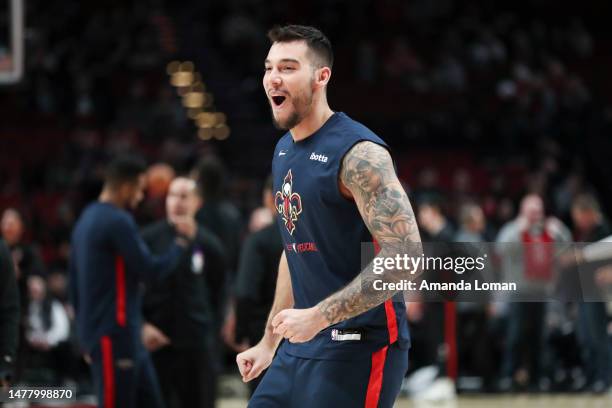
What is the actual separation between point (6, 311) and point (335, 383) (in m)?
1.92

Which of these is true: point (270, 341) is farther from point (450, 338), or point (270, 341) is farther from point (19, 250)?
point (450, 338)

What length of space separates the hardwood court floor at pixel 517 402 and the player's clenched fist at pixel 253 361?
637cm

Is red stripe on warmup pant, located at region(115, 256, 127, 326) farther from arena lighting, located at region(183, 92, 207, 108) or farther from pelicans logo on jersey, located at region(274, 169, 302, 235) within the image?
arena lighting, located at region(183, 92, 207, 108)

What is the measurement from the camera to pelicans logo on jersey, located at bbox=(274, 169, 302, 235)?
4.06 m

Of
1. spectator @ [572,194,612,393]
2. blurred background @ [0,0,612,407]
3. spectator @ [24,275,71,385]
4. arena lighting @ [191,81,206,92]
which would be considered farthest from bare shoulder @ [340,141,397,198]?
arena lighting @ [191,81,206,92]

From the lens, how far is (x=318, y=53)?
4105mm

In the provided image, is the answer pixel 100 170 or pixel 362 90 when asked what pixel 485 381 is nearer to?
pixel 100 170

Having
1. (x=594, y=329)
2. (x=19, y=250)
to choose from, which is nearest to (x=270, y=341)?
(x=19, y=250)

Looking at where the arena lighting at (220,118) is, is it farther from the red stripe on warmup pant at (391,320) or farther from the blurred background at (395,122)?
the red stripe on warmup pant at (391,320)

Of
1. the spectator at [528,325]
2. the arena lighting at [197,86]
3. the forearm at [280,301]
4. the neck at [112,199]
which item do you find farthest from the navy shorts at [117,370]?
the arena lighting at [197,86]

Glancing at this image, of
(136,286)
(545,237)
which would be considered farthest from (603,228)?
(136,286)

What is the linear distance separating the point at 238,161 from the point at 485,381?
7.63 metres

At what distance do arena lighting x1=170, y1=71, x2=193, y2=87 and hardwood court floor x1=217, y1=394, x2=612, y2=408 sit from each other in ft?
31.0

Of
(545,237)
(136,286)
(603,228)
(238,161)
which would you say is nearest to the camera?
(136,286)
